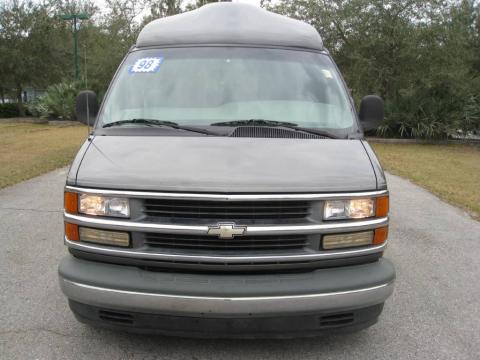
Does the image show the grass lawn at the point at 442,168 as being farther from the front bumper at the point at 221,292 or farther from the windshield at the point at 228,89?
the front bumper at the point at 221,292

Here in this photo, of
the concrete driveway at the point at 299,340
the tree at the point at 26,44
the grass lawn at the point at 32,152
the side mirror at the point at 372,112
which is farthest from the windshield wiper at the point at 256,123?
the tree at the point at 26,44

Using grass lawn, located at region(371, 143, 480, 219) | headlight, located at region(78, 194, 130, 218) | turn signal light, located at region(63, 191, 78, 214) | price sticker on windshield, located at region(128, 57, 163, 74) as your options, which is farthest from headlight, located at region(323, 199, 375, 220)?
grass lawn, located at region(371, 143, 480, 219)

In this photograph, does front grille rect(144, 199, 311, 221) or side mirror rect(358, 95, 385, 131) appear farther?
side mirror rect(358, 95, 385, 131)

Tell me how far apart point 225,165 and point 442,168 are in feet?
35.5

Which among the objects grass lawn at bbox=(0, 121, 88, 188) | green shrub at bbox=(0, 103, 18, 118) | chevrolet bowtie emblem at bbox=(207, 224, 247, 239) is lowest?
green shrub at bbox=(0, 103, 18, 118)

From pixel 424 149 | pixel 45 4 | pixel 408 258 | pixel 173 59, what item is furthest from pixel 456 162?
pixel 45 4

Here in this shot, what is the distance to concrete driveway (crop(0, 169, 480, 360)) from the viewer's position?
332 cm

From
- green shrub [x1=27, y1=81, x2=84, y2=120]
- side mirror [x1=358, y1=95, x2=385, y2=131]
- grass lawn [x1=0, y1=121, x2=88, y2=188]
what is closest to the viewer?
side mirror [x1=358, y1=95, x2=385, y2=131]

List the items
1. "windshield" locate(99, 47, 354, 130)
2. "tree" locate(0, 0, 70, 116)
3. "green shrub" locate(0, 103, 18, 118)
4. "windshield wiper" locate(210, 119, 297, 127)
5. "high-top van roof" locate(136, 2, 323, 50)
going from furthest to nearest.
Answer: "green shrub" locate(0, 103, 18, 118) → "tree" locate(0, 0, 70, 116) → "high-top van roof" locate(136, 2, 323, 50) → "windshield" locate(99, 47, 354, 130) → "windshield wiper" locate(210, 119, 297, 127)

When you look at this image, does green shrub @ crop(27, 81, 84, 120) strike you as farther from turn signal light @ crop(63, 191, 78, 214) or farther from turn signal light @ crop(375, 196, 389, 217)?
turn signal light @ crop(375, 196, 389, 217)

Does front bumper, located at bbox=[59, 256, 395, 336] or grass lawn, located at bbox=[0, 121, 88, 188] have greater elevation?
front bumper, located at bbox=[59, 256, 395, 336]

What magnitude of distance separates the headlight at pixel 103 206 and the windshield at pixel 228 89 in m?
0.96

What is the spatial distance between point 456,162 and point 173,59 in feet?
38.5

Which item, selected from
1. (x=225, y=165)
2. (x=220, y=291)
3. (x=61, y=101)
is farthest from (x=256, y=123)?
(x=61, y=101)
